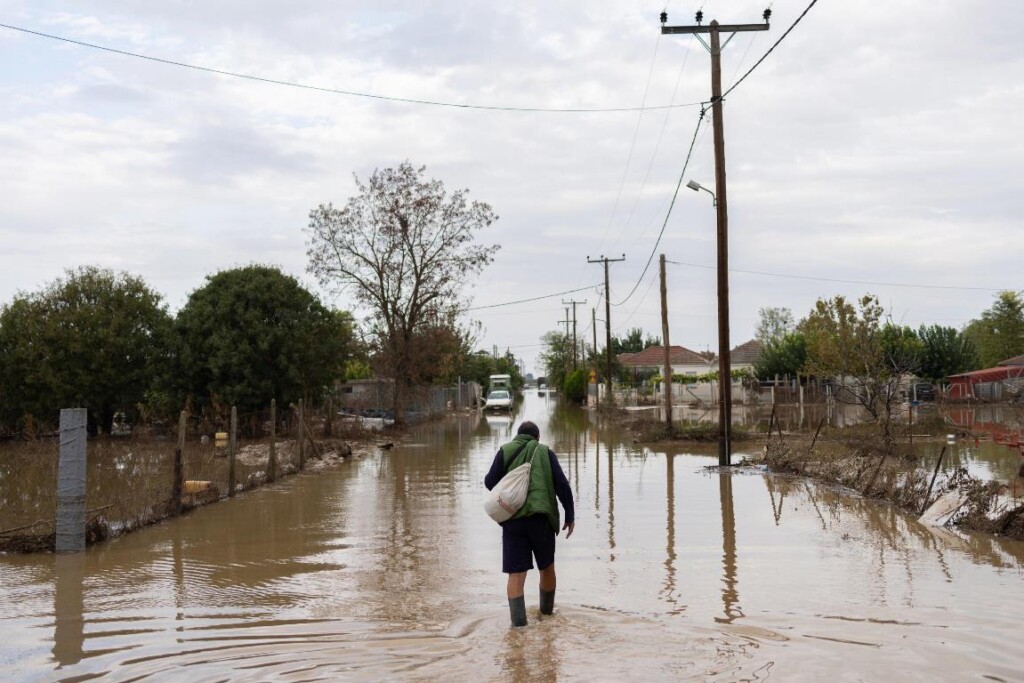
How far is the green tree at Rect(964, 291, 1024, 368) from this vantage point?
69812 millimetres

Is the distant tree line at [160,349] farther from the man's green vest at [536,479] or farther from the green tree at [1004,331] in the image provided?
the green tree at [1004,331]

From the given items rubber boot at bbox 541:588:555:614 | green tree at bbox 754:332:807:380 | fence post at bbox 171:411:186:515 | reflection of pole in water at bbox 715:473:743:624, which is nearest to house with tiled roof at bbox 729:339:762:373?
green tree at bbox 754:332:807:380

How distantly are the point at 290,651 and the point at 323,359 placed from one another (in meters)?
28.3

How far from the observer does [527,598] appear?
9398 millimetres

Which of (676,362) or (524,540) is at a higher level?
(676,362)

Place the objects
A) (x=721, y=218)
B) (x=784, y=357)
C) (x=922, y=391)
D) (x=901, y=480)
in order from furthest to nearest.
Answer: (x=784, y=357), (x=922, y=391), (x=721, y=218), (x=901, y=480)

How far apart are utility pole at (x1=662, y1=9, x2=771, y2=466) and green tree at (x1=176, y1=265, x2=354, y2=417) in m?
15.3

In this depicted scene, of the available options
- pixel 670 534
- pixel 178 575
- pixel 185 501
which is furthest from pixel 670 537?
pixel 185 501

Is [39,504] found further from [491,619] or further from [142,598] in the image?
[491,619]

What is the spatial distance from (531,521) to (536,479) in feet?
1.10

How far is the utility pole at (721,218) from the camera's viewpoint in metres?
23.7

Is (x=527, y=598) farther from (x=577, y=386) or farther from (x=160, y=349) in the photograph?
(x=577, y=386)

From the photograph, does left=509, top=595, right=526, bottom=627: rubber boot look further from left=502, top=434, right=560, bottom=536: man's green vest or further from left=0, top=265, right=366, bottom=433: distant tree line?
left=0, top=265, right=366, bottom=433: distant tree line

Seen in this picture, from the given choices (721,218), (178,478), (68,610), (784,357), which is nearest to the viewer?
(68,610)
